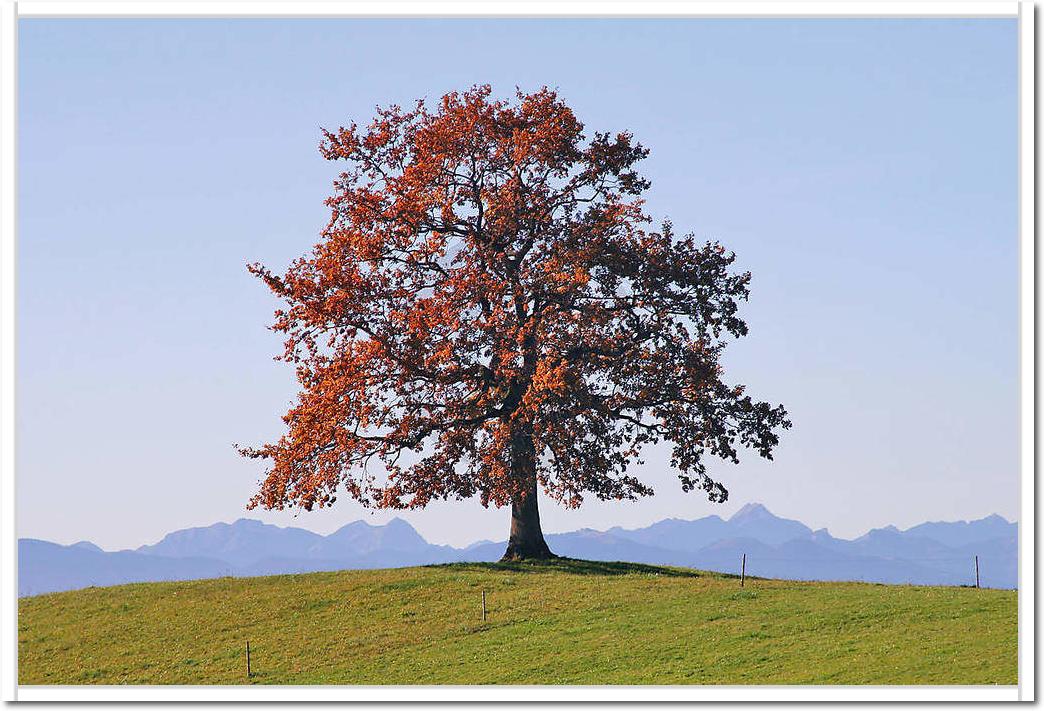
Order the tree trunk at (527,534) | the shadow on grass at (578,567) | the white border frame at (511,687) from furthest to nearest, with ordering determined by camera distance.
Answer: the tree trunk at (527,534)
the shadow on grass at (578,567)
the white border frame at (511,687)

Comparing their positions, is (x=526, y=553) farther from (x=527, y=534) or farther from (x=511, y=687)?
(x=511, y=687)

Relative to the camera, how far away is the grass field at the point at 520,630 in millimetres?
33156

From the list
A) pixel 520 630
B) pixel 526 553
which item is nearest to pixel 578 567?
pixel 526 553

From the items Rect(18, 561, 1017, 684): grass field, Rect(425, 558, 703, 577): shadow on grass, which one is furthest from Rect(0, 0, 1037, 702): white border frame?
Rect(425, 558, 703, 577): shadow on grass

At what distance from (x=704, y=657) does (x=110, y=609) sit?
21740 millimetres

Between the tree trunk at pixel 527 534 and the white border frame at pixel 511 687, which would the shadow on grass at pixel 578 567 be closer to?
the tree trunk at pixel 527 534

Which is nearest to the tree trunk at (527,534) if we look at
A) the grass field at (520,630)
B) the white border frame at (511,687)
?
the grass field at (520,630)

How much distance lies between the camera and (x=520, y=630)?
38.7 meters

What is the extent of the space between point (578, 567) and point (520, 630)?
33.2 feet

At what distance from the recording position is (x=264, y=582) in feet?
158

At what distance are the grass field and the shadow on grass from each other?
147mm

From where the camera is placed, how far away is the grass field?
109 ft

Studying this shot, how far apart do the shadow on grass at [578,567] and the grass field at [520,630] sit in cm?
15
